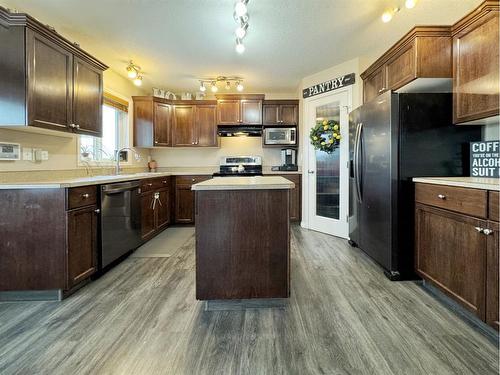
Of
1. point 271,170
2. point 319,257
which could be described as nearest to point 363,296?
point 319,257

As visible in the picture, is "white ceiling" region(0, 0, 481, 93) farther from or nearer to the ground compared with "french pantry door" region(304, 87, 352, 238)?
farther from the ground

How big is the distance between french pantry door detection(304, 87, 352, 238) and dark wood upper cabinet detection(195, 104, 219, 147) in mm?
1651

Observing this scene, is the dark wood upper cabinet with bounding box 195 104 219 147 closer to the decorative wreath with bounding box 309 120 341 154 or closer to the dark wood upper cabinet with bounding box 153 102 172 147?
the dark wood upper cabinet with bounding box 153 102 172 147

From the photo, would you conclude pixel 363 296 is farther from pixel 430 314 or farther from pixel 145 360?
pixel 145 360

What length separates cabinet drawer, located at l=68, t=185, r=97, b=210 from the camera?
2.09 metres

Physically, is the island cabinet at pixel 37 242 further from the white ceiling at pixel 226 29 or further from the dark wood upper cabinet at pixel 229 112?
the dark wood upper cabinet at pixel 229 112

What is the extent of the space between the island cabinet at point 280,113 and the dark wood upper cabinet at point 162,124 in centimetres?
172

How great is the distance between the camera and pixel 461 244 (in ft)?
5.77

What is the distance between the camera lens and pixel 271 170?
16.6 ft

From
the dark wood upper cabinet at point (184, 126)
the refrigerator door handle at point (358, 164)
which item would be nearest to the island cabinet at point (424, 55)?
the refrigerator door handle at point (358, 164)

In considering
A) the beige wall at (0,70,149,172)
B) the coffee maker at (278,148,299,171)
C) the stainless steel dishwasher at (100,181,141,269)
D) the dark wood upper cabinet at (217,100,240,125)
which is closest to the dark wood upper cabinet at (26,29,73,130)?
→ the beige wall at (0,70,149,172)

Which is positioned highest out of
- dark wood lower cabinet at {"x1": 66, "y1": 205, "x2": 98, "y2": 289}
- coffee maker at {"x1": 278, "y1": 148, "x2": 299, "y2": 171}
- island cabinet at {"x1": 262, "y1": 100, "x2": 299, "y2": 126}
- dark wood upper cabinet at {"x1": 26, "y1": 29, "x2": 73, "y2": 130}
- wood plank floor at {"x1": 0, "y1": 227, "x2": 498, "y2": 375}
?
island cabinet at {"x1": 262, "y1": 100, "x2": 299, "y2": 126}

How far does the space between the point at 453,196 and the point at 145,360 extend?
2156 millimetres

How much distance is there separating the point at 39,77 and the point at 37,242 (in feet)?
4.18
